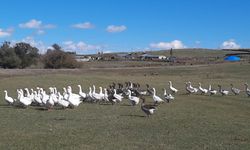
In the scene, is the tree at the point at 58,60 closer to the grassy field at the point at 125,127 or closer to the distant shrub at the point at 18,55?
the distant shrub at the point at 18,55

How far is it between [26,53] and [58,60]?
34.1ft

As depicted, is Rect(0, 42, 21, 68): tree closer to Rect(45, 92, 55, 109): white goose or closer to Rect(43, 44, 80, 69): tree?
Rect(43, 44, 80, 69): tree

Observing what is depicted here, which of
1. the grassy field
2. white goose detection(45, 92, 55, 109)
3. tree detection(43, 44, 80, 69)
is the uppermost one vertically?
tree detection(43, 44, 80, 69)

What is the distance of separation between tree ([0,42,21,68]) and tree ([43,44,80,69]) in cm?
639

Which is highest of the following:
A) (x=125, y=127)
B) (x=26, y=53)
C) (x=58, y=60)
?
(x=26, y=53)

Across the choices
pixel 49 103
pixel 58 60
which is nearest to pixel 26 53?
pixel 58 60

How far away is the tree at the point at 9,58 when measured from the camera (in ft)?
333

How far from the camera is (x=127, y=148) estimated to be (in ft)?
50.2

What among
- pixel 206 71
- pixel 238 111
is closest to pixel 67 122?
pixel 238 111

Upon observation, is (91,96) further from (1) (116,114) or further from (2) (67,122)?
(2) (67,122)

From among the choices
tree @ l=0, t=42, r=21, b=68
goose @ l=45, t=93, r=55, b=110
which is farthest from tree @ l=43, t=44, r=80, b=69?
goose @ l=45, t=93, r=55, b=110

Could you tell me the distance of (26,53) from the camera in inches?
4208

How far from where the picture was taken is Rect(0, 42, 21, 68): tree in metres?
101

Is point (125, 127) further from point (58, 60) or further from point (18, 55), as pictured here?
point (18, 55)
